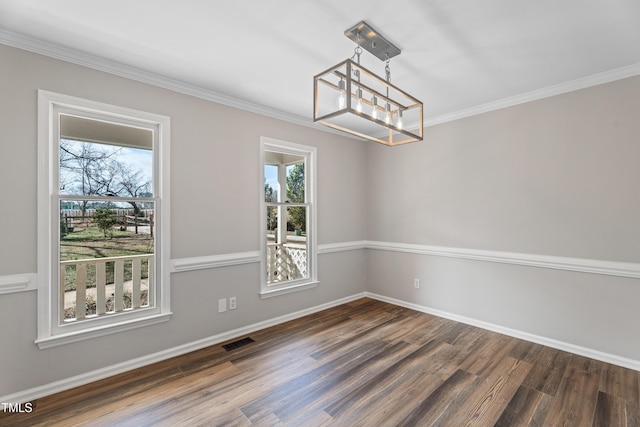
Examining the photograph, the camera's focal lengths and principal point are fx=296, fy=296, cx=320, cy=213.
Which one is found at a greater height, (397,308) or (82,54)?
(82,54)

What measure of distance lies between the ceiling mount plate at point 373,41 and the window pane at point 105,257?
226 centimetres

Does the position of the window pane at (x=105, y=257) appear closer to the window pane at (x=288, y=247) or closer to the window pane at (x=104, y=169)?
the window pane at (x=104, y=169)

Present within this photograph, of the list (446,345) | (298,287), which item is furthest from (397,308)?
(298,287)

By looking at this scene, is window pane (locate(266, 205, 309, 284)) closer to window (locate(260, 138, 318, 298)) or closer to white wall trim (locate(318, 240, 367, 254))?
window (locate(260, 138, 318, 298))

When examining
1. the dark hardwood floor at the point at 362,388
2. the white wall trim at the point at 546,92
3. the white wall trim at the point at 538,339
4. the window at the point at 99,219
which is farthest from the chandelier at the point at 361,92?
the white wall trim at the point at 538,339

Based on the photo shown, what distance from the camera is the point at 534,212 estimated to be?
3.10 meters

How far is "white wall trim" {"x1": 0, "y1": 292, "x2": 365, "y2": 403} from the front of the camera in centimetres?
212

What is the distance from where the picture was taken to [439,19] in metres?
1.92

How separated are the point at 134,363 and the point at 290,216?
226cm

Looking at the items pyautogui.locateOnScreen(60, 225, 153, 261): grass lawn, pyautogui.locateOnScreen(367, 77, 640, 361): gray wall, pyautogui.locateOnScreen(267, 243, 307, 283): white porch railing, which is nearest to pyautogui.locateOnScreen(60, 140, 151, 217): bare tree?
pyautogui.locateOnScreen(60, 225, 153, 261): grass lawn

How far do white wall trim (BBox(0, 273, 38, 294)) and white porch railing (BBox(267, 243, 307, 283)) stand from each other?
216 cm

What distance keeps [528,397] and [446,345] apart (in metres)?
0.88

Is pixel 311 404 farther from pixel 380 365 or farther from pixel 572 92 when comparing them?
pixel 572 92

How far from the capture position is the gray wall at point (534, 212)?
2.63m
